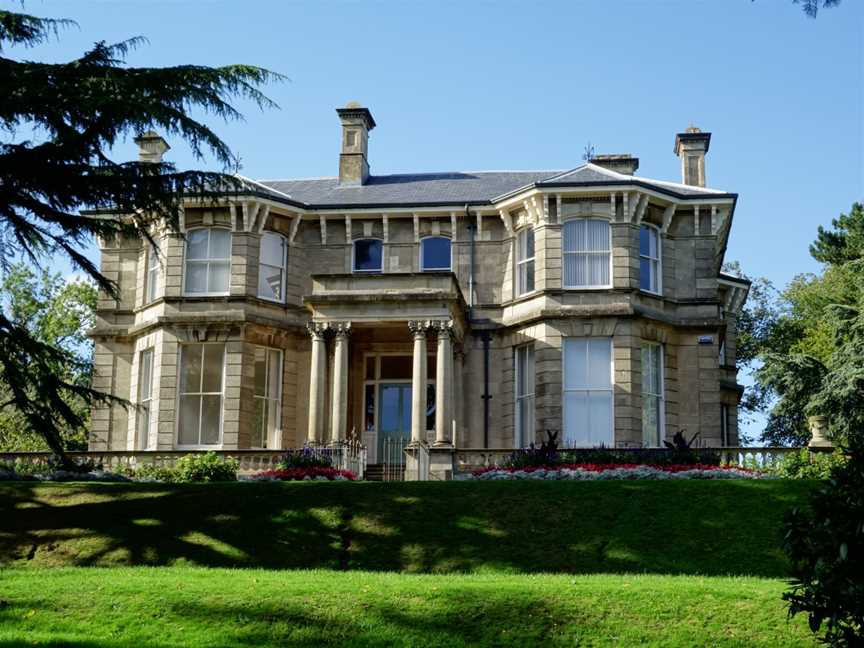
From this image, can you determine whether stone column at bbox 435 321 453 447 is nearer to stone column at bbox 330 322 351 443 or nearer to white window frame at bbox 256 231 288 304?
stone column at bbox 330 322 351 443

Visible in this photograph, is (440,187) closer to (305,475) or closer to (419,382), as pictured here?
(419,382)

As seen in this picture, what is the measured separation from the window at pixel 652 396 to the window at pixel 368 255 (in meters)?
8.05

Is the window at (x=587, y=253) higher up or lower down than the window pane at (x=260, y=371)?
higher up

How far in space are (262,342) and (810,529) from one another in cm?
2301

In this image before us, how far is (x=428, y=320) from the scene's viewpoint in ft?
101

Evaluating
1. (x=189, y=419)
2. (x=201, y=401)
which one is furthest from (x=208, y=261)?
(x=189, y=419)

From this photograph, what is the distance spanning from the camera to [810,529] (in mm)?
11883

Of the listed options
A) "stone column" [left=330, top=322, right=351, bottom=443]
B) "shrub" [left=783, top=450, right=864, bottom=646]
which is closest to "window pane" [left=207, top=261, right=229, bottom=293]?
"stone column" [left=330, top=322, right=351, bottom=443]

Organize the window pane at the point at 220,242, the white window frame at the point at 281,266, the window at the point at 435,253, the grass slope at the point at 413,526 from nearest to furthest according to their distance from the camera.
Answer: the grass slope at the point at 413,526
the window pane at the point at 220,242
the white window frame at the point at 281,266
the window at the point at 435,253

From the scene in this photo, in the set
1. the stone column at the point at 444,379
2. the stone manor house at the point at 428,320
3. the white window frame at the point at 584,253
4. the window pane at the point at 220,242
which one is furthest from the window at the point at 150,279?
the white window frame at the point at 584,253

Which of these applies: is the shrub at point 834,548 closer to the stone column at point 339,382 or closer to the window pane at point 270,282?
the stone column at point 339,382

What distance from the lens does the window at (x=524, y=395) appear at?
108 ft

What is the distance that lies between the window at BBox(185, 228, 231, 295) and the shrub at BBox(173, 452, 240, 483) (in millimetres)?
6680

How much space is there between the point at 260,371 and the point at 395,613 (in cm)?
1852
